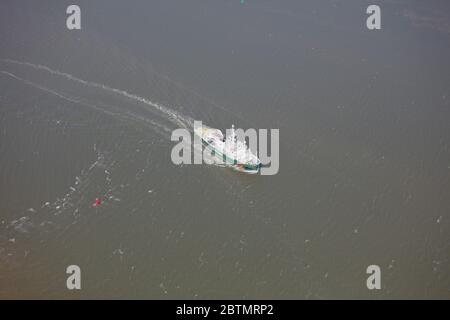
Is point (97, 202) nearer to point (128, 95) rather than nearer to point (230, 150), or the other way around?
point (230, 150)

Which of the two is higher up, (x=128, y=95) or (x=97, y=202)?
(x=128, y=95)

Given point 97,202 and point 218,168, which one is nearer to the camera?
point 97,202

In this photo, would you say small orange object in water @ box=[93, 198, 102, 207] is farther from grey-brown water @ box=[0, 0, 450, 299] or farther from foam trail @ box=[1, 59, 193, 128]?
foam trail @ box=[1, 59, 193, 128]

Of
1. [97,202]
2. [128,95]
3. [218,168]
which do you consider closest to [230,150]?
[218,168]

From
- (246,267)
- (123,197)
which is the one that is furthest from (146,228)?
(246,267)

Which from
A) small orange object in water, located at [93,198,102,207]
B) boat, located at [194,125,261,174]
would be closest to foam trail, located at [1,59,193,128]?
boat, located at [194,125,261,174]

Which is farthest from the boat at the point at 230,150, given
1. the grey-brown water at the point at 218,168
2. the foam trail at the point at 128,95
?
the foam trail at the point at 128,95
